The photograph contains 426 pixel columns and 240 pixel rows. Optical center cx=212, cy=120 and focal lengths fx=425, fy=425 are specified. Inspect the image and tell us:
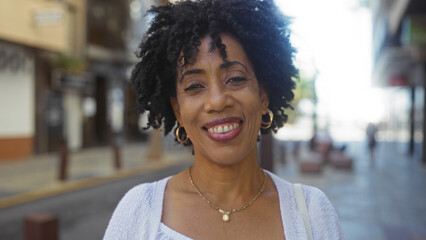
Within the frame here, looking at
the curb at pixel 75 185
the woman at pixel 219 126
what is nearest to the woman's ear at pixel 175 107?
the woman at pixel 219 126

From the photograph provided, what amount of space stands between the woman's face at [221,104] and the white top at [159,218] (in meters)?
0.29

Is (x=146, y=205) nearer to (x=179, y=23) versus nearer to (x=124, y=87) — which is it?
(x=179, y=23)

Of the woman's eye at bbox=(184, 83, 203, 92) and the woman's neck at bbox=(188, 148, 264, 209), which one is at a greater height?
the woman's eye at bbox=(184, 83, 203, 92)

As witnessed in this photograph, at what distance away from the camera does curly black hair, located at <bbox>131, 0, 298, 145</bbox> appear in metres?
1.77

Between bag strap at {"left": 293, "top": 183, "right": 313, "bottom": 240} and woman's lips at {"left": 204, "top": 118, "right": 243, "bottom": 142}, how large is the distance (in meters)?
0.39

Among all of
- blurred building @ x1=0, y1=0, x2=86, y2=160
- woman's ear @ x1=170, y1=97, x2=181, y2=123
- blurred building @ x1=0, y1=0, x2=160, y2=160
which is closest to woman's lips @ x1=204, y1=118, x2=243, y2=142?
woman's ear @ x1=170, y1=97, x2=181, y2=123

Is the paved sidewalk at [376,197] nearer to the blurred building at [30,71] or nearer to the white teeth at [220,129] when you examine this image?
the white teeth at [220,129]

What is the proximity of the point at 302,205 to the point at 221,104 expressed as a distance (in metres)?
0.55

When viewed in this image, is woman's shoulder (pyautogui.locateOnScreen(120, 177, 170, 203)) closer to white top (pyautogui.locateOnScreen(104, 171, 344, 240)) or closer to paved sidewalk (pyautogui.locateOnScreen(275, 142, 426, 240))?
white top (pyautogui.locateOnScreen(104, 171, 344, 240))

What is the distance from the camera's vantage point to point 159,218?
172cm

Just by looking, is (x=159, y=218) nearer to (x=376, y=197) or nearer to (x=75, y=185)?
(x=376, y=197)

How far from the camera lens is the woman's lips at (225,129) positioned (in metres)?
1.72

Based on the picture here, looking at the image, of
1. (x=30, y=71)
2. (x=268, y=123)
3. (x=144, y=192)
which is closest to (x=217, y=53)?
(x=268, y=123)

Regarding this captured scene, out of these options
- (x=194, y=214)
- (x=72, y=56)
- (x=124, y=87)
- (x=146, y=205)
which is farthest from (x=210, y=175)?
(x=124, y=87)
